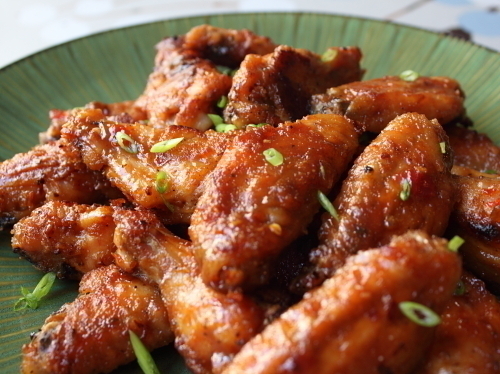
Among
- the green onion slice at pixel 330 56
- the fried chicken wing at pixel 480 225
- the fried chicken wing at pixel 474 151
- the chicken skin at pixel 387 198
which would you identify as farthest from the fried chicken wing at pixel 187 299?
the fried chicken wing at pixel 474 151

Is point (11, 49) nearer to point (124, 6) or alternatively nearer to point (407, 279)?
point (124, 6)

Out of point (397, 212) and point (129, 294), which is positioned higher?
point (397, 212)

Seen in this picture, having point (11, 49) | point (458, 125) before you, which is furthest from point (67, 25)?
point (458, 125)

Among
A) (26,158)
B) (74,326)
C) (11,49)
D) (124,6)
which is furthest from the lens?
(124,6)

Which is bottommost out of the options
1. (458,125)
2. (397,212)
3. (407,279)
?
Answer: (458,125)

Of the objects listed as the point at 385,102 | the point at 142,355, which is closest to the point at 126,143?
the point at 142,355

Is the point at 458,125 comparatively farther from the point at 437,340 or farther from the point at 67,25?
the point at 67,25

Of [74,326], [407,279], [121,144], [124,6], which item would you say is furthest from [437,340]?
[124,6]

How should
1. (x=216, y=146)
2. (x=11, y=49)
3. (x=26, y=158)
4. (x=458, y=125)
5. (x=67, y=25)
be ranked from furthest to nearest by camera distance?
(x=67, y=25) < (x=11, y=49) < (x=458, y=125) < (x=26, y=158) < (x=216, y=146)

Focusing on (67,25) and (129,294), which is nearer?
(129,294)
